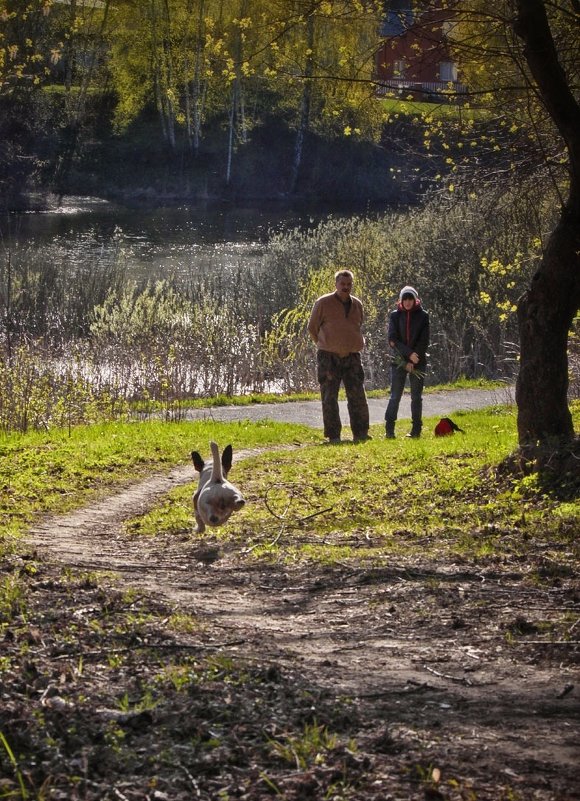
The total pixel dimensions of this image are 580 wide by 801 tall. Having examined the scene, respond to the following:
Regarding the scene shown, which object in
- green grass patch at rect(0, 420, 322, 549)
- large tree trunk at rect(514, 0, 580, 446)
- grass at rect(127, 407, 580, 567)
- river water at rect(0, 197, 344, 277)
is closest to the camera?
grass at rect(127, 407, 580, 567)

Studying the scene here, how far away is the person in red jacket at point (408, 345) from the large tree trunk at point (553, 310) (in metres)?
5.15

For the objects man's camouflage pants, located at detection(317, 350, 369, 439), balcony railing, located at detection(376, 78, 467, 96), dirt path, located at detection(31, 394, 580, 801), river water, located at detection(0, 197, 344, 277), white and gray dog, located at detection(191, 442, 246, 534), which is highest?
river water, located at detection(0, 197, 344, 277)

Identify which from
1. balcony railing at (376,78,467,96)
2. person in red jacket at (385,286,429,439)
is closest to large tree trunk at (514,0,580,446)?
→ balcony railing at (376,78,467,96)

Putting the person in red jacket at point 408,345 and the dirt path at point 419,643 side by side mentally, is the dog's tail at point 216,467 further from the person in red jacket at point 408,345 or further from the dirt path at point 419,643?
the person in red jacket at point 408,345

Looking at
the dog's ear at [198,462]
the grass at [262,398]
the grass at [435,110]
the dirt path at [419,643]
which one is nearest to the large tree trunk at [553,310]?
the grass at [435,110]

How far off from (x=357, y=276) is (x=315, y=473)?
1650 centimetres

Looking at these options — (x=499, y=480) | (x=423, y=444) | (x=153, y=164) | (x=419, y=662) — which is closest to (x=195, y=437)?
(x=423, y=444)

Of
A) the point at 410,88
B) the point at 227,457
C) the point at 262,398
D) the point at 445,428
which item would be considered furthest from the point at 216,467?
the point at 262,398

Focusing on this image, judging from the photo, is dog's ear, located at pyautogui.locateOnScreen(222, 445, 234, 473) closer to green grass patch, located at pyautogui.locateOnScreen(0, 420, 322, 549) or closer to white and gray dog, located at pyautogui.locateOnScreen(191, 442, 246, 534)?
white and gray dog, located at pyautogui.locateOnScreen(191, 442, 246, 534)

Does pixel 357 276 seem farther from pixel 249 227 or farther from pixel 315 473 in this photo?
pixel 249 227

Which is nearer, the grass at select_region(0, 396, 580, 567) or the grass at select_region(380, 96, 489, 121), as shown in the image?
the grass at select_region(0, 396, 580, 567)

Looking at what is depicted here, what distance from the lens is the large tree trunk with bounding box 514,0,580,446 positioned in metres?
10.4

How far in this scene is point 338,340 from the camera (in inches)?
611

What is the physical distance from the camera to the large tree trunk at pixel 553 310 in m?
10.4
